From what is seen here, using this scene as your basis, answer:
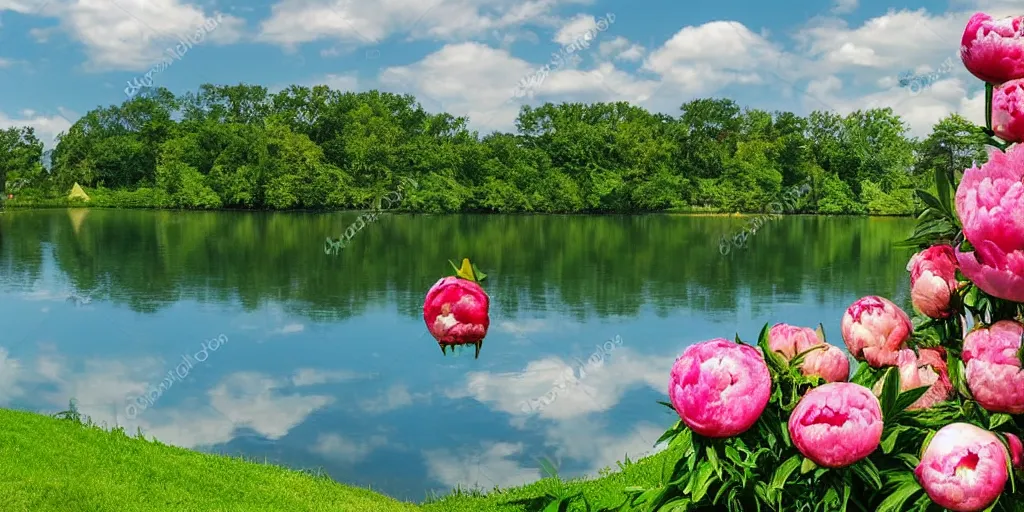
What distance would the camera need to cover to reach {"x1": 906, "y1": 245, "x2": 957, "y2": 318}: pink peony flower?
4.95ft

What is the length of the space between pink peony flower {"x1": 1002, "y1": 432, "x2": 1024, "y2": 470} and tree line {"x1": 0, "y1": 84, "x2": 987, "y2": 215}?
150 ft

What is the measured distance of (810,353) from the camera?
1.38m

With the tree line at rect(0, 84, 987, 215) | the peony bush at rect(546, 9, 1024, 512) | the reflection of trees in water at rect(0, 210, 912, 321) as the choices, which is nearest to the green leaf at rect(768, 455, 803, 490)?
the peony bush at rect(546, 9, 1024, 512)

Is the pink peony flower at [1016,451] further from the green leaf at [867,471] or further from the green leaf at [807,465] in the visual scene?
the green leaf at [807,465]

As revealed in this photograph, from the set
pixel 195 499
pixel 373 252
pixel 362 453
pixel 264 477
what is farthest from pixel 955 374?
pixel 373 252

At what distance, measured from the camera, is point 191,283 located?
843 inches

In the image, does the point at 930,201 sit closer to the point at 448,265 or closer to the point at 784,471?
the point at 784,471

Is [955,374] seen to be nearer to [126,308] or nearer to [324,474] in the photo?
[324,474]

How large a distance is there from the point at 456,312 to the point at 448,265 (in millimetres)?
19764

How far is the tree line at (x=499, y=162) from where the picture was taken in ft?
154

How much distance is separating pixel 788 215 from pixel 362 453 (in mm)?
45665

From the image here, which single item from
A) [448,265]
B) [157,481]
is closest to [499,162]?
[448,265]

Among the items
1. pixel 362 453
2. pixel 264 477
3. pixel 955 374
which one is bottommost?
pixel 362 453

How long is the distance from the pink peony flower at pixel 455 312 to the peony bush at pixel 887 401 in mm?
399
